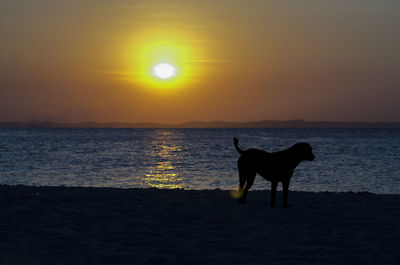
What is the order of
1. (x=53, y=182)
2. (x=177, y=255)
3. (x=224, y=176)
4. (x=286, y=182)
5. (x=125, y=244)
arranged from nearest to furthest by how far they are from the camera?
(x=177, y=255) < (x=125, y=244) < (x=286, y=182) < (x=53, y=182) < (x=224, y=176)

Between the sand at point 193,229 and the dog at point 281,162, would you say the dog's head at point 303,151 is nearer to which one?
the dog at point 281,162

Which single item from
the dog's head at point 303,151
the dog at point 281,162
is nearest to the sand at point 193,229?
the dog at point 281,162

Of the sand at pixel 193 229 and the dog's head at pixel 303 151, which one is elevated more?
the dog's head at pixel 303 151

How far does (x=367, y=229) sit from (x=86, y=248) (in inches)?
205

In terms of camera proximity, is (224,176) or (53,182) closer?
(53,182)

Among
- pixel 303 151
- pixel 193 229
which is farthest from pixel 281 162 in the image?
pixel 193 229

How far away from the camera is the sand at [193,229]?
673 cm

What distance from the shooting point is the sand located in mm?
6727

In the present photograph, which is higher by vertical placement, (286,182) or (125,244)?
(286,182)

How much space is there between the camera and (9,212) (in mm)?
9656

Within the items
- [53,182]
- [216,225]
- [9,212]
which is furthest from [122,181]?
[216,225]

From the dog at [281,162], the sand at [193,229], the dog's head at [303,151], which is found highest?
the dog's head at [303,151]

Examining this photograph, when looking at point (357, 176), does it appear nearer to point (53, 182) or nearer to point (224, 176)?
point (224, 176)

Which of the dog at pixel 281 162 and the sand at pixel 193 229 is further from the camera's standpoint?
the dog at pixel 281 162
